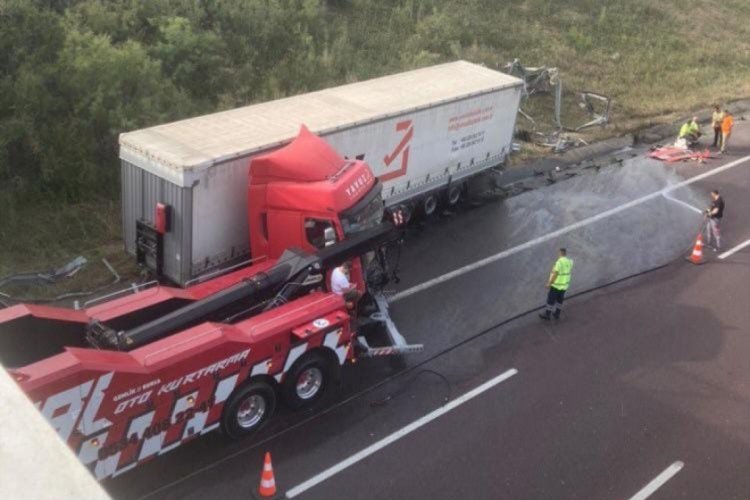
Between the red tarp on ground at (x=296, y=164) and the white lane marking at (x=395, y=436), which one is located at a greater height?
the red tarp on ground at (x=296, y=164)

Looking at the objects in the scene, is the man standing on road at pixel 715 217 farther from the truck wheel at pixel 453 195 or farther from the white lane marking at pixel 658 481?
the white lane marking at pixel 658 481

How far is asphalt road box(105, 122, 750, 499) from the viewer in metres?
9.62

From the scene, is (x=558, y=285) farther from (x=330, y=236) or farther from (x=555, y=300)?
(x=330, y=236)

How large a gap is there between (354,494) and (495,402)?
2.80 meters

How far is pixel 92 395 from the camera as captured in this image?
26.5ft

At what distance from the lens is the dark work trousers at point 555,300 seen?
13062 mm

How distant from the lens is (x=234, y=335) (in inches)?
366

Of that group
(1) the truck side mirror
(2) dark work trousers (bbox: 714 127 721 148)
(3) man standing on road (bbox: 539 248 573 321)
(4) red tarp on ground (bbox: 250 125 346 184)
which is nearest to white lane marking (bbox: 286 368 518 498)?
(3) man standing on road (bbox: 539 248 573 321)

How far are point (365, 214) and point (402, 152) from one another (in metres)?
3.63

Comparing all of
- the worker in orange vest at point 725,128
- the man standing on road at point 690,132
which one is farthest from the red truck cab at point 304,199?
the worker in orange vest at point 725,128

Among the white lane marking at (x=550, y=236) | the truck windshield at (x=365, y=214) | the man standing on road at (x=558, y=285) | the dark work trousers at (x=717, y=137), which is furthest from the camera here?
the dark work trousers at (x=717, y=137)

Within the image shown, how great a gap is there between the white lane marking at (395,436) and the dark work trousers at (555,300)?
1845 millimetres

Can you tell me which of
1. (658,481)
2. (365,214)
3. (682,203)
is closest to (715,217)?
(682,203)

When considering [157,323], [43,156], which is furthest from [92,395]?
[43,156]
